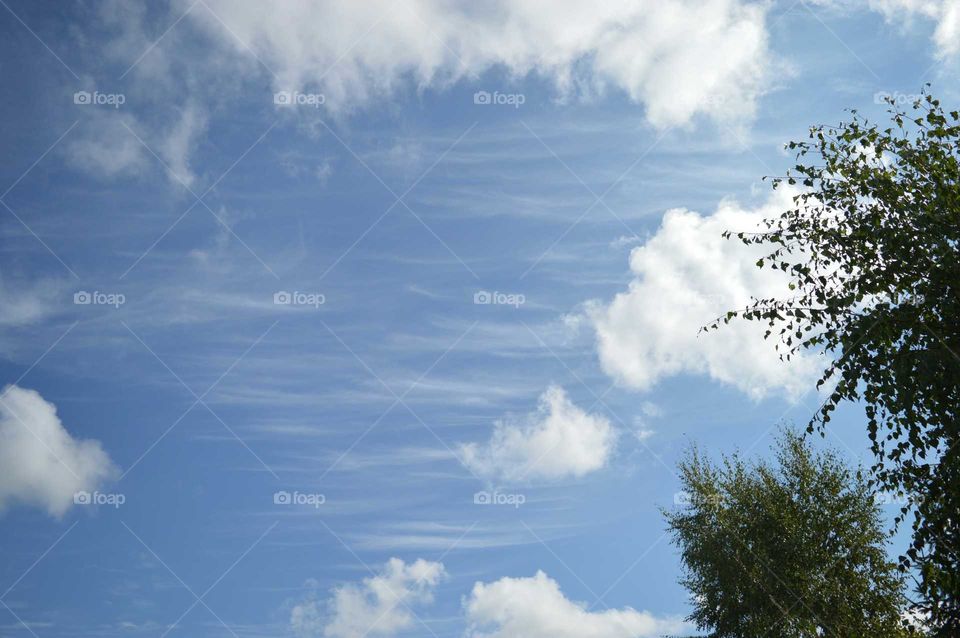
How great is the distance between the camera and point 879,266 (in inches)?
537

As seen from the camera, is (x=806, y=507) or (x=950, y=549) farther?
(x=806, y=507)

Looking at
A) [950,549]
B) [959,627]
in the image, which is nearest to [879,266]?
[950,549]

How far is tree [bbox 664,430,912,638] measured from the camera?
27.0 metres

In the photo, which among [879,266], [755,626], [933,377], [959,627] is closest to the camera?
[933,377]

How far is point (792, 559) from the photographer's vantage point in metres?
28.1

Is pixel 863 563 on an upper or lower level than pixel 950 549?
upper

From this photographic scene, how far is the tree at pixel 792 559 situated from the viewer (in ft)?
88.6


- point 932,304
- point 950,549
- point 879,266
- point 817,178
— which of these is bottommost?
point 950,549

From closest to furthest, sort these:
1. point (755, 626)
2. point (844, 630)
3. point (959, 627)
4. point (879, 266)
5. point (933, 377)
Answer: point (933, 377) → point (959, 627) → point (879, 266) → point (844, 630) → point (755, 626)

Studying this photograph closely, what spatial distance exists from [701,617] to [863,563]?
6.72m

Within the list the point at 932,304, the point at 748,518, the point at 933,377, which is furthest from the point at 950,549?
the point at 748,518

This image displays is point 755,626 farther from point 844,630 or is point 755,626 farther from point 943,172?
point 943,172

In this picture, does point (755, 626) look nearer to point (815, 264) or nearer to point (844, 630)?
point (844, 630)

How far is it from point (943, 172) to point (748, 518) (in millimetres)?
19959
